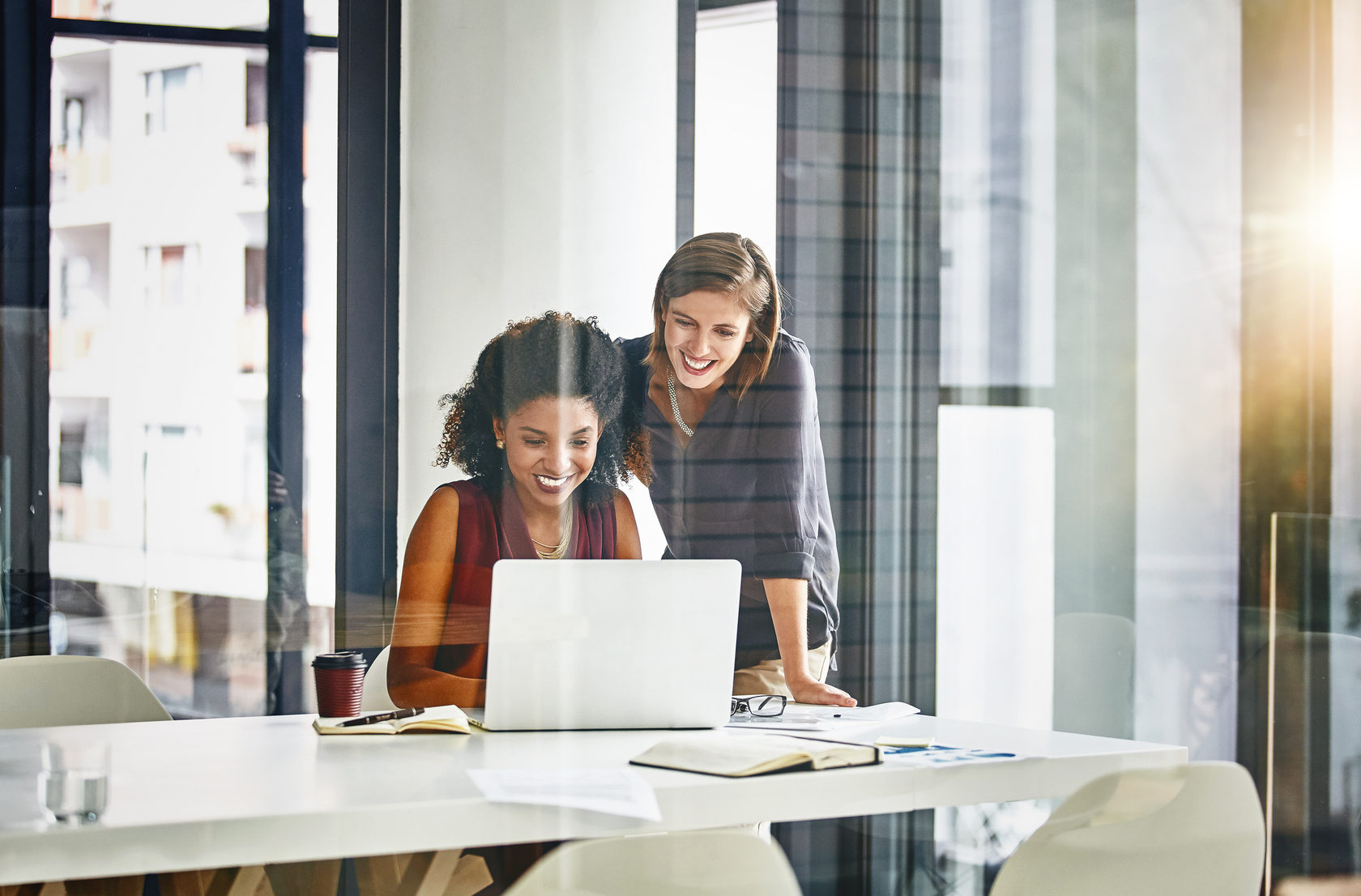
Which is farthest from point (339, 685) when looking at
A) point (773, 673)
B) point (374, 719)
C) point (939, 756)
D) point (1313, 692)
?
point (1313, 692)

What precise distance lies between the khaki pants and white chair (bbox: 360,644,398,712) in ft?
2.47

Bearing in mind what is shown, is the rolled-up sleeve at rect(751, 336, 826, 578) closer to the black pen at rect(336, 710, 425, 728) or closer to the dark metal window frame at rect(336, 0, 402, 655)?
the dark metal window frame at rect(336, 0, 402, 655)

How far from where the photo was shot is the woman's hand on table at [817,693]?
2535mm

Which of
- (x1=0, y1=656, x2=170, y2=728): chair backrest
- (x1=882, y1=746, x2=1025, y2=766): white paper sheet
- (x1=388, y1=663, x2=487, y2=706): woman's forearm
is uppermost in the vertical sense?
(x1=882, y1=746, x2=1025, y2=766): white paper sheet

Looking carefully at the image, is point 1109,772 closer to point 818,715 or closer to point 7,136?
point 818,715

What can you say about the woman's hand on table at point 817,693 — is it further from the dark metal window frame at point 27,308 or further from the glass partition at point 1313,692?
the dark metal window frame at point 27,308

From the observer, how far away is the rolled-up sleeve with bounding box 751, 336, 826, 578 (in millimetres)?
2699

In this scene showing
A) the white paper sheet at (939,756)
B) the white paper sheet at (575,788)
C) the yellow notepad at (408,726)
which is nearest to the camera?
the white paper sheet at (575,788)

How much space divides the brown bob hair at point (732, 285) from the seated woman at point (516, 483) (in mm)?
158

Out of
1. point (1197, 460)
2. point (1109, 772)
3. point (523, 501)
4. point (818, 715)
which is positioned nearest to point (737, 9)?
point (523, 501)

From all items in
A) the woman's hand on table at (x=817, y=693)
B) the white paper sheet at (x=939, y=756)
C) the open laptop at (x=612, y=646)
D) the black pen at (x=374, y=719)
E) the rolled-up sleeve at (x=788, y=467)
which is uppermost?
the rolled-up sleeve at (x=788, y=467)

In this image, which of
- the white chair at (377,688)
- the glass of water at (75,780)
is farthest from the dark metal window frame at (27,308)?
the glass of water at (75,780)

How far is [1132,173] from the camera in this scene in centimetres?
205

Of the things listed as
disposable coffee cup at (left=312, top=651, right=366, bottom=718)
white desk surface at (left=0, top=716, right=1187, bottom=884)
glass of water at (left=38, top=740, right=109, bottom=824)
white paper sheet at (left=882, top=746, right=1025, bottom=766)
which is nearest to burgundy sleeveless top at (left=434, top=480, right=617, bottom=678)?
disposable coffee cup at (left=312, top=651, right=366, bottom=718)
